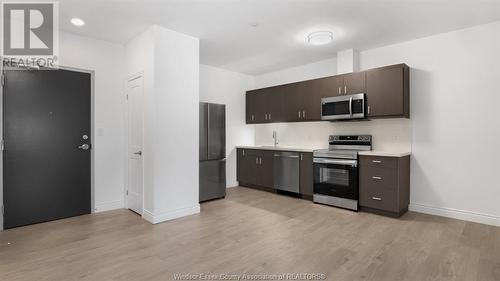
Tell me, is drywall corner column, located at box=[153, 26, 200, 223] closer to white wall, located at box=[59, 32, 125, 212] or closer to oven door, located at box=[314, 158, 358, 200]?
white wall, located at box=[59, 32, 125, 212]

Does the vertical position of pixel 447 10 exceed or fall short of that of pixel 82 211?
it exceeds it

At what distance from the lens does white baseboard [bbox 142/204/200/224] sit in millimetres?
3385

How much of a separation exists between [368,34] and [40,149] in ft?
15.7

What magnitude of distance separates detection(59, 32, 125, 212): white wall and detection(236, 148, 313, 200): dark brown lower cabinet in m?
2.46

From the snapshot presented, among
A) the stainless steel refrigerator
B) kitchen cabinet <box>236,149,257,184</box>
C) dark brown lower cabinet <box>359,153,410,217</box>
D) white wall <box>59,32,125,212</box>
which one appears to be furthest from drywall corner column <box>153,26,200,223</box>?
dark brown lower cabinet <box>359,153,410,217</box>

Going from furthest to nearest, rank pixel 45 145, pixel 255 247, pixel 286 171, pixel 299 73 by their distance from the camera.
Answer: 1. pixel 299 73
2. pixel 286 171
3. pixel 45 145
4. pixel 255 247

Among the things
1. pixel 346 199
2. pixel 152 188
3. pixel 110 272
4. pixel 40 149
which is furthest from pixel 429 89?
pixel 40 149

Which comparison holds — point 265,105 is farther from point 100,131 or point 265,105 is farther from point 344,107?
point 100,131

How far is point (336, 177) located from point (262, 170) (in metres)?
1.63

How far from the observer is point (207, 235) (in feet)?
9.71

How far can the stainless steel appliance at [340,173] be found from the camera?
3859 mm

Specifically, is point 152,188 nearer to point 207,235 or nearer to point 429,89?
point 207,235

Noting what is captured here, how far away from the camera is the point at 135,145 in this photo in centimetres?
386

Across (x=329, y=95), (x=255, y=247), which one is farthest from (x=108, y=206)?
(x=329, y=95)
